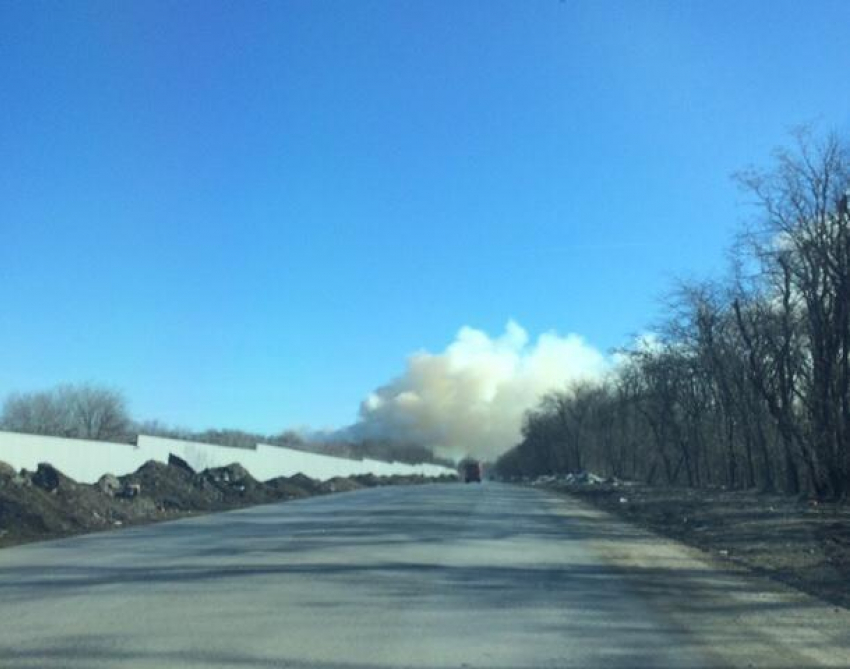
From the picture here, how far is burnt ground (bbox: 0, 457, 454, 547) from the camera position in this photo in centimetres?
2573

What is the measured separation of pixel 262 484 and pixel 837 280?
35.5m

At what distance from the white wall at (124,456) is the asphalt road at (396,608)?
2003cm

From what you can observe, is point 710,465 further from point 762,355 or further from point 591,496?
point 762,355

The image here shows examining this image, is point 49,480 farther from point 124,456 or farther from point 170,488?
point 124,456

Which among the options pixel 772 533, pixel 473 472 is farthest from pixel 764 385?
pixel 473 472

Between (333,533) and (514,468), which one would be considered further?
(514,468)

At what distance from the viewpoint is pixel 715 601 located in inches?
474

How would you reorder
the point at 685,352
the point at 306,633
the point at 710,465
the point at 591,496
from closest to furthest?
the point at 306,633, the point at 591,496, the point at 685,352, the point at 710,465

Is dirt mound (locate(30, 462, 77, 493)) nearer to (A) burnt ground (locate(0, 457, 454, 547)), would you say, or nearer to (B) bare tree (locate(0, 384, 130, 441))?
(A) burnt ground (locate(0, 457, 454, 547))

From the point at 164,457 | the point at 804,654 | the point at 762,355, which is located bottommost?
the point at 804,654

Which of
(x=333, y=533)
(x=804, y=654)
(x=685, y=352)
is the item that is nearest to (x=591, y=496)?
(x=685, y=352)

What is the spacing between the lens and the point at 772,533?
22234mm

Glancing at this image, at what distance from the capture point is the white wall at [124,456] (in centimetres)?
3797

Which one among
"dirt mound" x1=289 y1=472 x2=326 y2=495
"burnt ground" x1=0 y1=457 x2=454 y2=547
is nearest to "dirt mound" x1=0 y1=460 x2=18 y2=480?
"burnt ground" x1=0 y1=457 x2=454 y2=547
